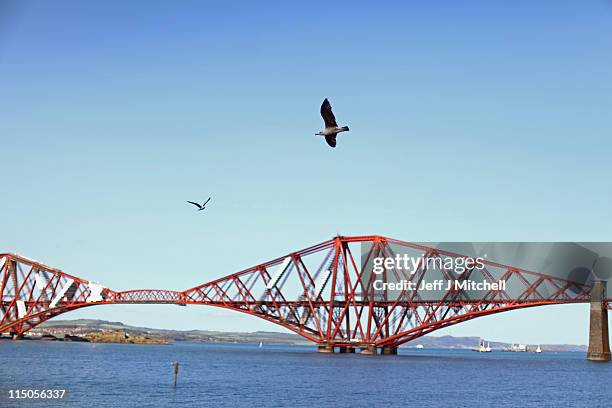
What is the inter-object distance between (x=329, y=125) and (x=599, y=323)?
80.2 m

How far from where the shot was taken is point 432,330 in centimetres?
11669

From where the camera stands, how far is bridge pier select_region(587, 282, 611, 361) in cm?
10162

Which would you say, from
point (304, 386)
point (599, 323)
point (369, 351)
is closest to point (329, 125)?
point (304, 386)

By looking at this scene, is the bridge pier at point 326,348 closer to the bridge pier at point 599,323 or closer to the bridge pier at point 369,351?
the bridge pier at point 369,351

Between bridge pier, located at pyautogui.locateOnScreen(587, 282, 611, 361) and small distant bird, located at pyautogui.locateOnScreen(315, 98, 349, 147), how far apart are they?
262 ft

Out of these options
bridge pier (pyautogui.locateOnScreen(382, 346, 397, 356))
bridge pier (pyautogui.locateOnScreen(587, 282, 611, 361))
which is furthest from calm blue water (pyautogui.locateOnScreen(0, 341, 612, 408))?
bridge pier (pyautogui.locateOnScreen(382, 346, 397, 356))

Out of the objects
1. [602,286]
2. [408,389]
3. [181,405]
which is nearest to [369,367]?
[408,389]

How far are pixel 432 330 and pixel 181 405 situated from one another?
6818 cm

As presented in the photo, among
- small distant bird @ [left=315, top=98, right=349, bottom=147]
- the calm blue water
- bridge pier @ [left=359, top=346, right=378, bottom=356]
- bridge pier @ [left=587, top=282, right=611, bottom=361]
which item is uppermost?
small distant bird @ [left=315, top=98, right=349, bottom=147]

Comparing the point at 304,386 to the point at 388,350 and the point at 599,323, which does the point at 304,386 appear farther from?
the point at 388,350

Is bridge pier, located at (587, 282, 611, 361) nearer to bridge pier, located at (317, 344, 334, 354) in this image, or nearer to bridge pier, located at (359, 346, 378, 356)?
bridge pier, located at (359, 346, 378, 356)

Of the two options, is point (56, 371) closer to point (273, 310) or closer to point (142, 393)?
point (142, 393)

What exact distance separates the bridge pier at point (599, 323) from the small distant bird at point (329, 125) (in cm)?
7975

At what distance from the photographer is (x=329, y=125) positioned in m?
30.4
